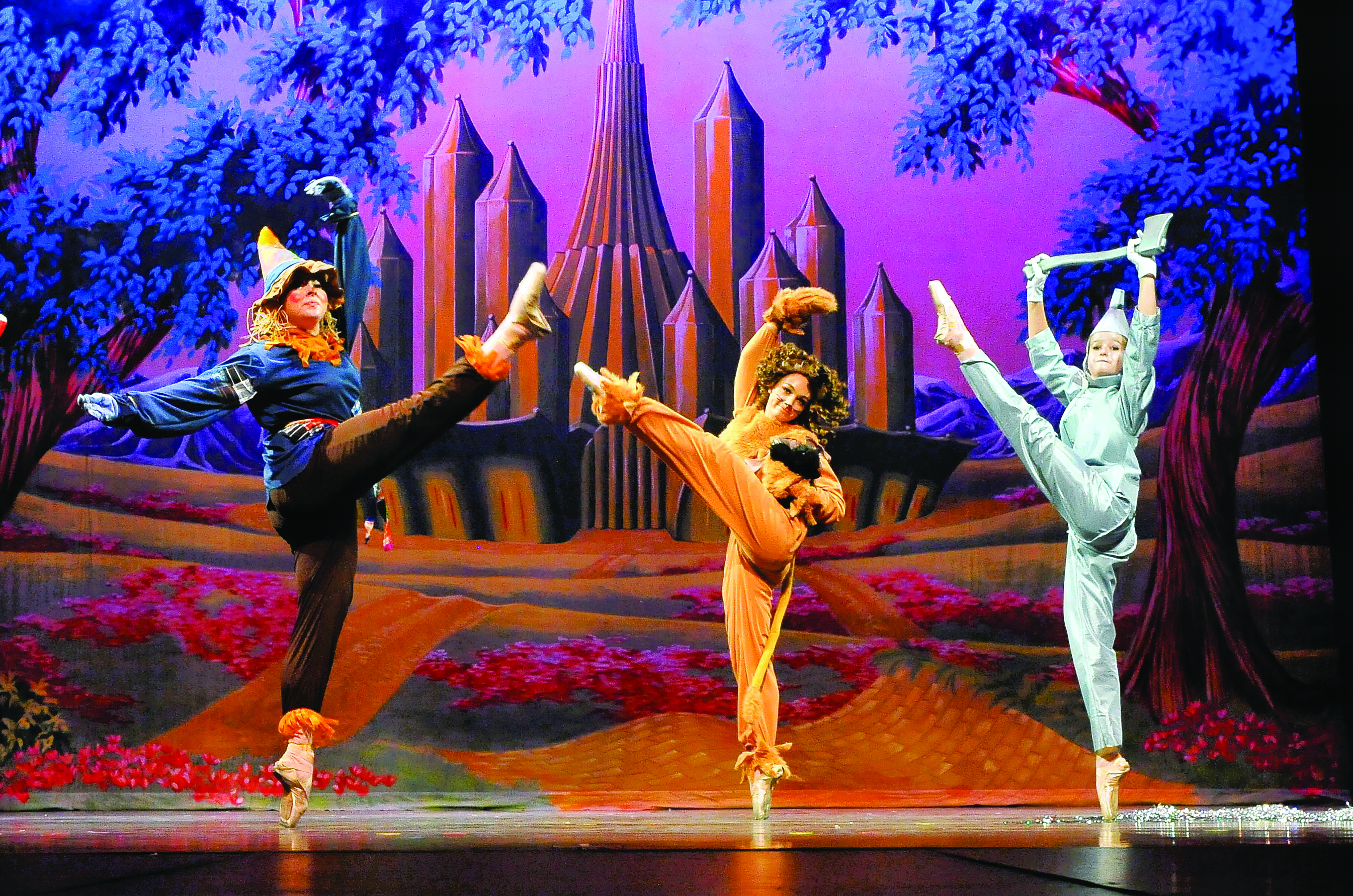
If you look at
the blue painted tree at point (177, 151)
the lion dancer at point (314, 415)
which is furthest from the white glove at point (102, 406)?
the blue painted tree at point (177, 151)

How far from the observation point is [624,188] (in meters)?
5.39

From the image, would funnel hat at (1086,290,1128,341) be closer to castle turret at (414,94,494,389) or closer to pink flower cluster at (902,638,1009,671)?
pink flower cluster at (902,638,1009,671)

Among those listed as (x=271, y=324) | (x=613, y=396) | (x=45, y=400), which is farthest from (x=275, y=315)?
(x=45, y=400)

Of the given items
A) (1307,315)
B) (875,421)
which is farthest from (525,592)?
(1307,315)

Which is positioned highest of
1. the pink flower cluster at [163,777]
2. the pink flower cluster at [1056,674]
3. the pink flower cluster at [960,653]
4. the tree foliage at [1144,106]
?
the tree foliage at [1144,106]

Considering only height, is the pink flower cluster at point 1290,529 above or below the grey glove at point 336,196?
below

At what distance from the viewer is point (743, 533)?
12.0 ft

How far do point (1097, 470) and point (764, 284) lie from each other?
172 cm

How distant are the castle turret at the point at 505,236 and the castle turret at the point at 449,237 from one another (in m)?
0.04

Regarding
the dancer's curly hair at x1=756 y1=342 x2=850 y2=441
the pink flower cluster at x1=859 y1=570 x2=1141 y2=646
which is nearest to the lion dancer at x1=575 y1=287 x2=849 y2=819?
the dancer's curly hair at x1=756 y1=342 x2=850 y2=441

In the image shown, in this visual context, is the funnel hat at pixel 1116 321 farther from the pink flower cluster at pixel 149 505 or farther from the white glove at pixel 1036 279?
the pink flower cluster at pixel 149 505

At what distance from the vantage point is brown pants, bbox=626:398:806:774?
3.48 meters

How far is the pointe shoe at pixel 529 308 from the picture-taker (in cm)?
323

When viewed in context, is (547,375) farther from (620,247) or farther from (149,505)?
(149,505)
